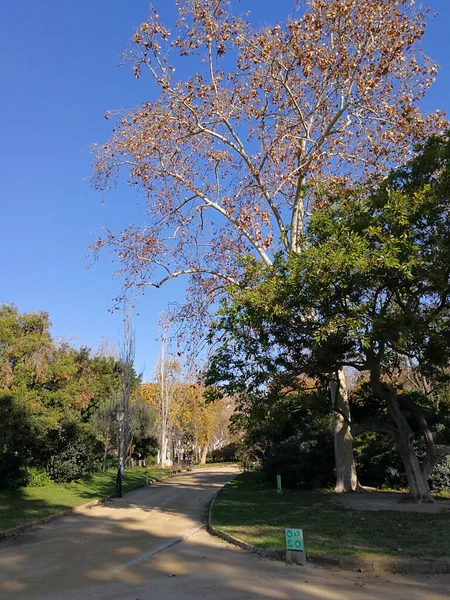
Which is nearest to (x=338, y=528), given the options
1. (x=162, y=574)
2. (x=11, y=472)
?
(x=162, y=574)

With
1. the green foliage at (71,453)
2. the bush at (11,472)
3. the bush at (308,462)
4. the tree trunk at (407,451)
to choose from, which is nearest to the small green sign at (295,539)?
the tree trunk at (407,451)

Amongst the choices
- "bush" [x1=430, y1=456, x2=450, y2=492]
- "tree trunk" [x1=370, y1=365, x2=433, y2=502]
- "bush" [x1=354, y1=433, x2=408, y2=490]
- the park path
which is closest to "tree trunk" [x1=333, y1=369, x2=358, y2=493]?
"bush" [x1=354, y1=433, x2=408, y2=490]

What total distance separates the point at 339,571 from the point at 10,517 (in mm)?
10129

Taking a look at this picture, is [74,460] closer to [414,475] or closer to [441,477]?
[441,477]

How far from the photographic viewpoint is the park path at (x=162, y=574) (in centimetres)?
611

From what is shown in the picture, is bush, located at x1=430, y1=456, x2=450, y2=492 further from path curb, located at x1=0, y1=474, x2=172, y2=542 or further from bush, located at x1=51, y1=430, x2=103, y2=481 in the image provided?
bush, located at x1=51, y1=430, x2=103, y2=481

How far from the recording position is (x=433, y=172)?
11.8 metres

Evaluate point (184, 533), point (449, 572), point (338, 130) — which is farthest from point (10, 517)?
point (338, 130)

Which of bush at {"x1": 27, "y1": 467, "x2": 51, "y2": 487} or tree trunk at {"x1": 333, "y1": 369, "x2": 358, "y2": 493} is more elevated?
tree trunk at {"x1": 333, "y1": 369, "x2": 358, "y2": 493}

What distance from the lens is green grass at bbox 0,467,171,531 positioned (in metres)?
13.7

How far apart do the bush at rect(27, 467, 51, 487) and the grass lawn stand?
41.5 feet

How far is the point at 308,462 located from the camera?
2064 cm

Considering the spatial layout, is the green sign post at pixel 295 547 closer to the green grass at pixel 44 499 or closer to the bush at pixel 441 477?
the green grass at pixel 44 499

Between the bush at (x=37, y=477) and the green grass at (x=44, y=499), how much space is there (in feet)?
1.15
